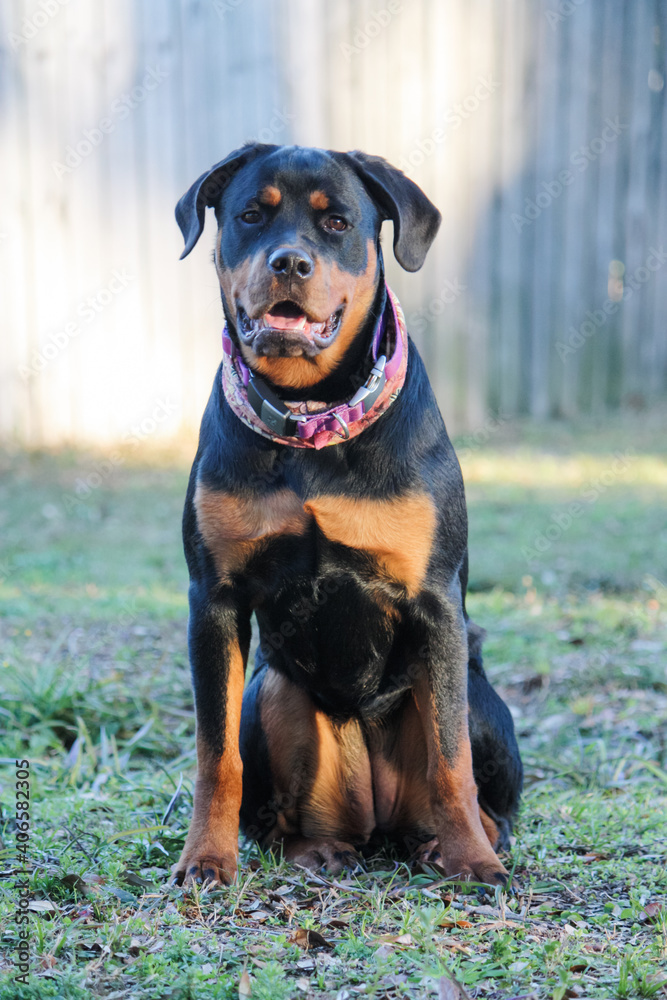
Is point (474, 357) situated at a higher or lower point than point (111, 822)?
higher

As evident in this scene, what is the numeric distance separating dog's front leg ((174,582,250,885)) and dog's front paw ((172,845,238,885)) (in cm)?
1

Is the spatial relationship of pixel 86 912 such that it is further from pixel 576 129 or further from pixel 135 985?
pixel 576 129

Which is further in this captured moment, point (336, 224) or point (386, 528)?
point (336, 224)

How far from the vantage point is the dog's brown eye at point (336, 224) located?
2814 millimetres

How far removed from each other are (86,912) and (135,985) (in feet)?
1.20

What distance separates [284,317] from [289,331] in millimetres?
73

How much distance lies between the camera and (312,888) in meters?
2.65

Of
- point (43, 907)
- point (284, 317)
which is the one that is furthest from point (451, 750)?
point (284, 317)

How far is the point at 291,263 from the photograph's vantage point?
8.59 ft

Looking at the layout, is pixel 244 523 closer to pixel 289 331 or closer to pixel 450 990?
pixel 289 331

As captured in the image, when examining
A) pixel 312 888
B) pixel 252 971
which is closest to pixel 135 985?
pixel 252 971

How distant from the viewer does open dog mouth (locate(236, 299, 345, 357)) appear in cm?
270

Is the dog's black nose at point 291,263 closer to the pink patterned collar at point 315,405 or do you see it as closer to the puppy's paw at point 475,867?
the pink patterned collar at point 315,405

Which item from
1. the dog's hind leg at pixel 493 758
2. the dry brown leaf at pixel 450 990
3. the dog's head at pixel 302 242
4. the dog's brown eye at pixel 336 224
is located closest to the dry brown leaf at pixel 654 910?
the dog's hind leg at pixel 493 758
